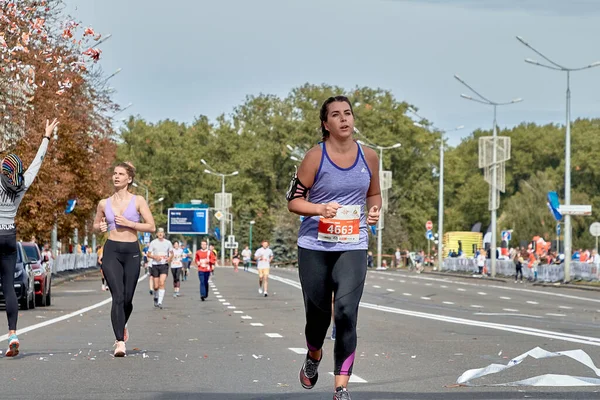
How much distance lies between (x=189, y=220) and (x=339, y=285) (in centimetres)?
10453

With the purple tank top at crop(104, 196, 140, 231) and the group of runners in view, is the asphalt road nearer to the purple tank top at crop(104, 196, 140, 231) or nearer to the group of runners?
the group of runners

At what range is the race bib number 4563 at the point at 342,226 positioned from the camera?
25.7 feet

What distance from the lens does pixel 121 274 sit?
499 inches

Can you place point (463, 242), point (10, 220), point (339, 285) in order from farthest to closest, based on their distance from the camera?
point (463, 242) < point (10, 220) < point (339, 285)

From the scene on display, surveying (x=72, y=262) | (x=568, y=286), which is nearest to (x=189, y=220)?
(x=72, y=262)

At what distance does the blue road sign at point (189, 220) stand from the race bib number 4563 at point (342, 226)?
104 metres

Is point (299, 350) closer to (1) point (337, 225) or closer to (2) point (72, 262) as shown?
(1) point (337, 225)

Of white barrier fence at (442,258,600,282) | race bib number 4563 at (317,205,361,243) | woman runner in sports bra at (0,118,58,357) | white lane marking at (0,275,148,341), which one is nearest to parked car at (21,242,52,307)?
white lane marking at (0,275,148,341)

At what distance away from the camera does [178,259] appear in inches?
1361

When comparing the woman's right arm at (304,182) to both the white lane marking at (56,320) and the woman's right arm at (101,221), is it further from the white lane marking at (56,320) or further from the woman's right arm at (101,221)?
the white lane marking at (56,320)

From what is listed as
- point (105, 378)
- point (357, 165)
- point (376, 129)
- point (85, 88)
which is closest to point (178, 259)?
point (85, 88)

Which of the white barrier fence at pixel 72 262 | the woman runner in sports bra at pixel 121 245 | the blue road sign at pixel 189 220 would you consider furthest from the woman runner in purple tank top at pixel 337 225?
the blue road sign at pixel 189 220

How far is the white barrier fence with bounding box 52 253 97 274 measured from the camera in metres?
58.1

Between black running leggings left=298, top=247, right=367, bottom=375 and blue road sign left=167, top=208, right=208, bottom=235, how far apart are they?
104m
